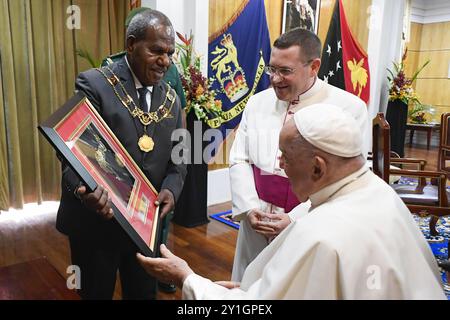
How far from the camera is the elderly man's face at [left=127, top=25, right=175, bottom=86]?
1484 mm

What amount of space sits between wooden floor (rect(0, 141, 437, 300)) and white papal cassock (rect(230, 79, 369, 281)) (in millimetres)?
1003

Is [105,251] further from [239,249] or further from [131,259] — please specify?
[239,249]

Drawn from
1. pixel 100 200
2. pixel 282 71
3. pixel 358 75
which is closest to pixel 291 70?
pixel 282 71

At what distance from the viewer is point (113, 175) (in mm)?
1318

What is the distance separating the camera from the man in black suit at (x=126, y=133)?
1495 millimetres

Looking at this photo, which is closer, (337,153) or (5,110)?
(337,153)

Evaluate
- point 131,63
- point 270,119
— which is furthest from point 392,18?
point 131,63

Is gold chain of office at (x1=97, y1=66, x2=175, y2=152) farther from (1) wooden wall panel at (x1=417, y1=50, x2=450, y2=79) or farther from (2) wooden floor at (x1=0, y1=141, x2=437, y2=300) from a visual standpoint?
(1) wooden wall panel at (x1=417, y1=50, x2=450, y2=79)

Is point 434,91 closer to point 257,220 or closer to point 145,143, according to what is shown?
point 257,220

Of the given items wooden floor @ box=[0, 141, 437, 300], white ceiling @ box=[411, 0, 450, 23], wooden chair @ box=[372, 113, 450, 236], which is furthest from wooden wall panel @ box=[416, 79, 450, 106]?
wooden floor @ box=[0, 141, 437, 300]

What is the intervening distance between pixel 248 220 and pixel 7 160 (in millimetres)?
3041

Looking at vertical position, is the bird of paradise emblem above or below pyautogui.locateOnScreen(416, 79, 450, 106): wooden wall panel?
above

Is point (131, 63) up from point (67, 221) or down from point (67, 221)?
up

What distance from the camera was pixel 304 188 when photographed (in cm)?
113
